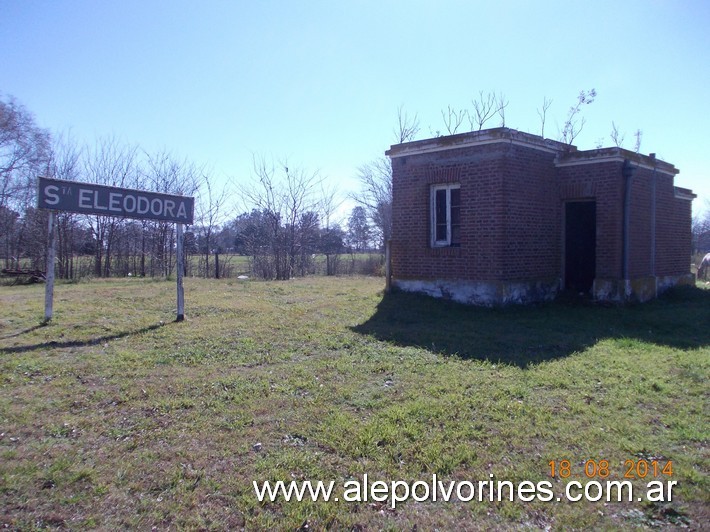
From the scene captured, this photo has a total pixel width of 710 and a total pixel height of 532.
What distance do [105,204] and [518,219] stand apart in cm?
740

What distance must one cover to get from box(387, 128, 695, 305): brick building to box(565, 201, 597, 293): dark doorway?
22 millimetres

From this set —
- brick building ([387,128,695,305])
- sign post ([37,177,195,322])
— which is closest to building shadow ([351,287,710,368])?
brick building ([387,128,695,305])

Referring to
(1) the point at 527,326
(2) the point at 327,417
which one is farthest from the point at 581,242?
(2) the point at 327,417

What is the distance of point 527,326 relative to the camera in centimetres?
868

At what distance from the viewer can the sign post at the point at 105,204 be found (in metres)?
7.59

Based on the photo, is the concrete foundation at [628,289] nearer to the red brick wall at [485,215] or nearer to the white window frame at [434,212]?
the red brick wall at [485,215]

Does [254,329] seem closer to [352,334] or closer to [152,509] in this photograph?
[352,334]

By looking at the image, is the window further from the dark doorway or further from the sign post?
the sign post

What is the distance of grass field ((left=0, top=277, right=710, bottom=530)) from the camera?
3.21 m

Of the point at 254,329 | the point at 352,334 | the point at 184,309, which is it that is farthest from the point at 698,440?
the point at 184,309

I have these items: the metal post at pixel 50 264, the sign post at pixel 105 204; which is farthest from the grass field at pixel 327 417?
the sign post at pixel 105 204

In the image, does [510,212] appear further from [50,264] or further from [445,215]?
[50,264]

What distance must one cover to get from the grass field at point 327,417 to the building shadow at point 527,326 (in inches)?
2.7

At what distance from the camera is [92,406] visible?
4809 mm
